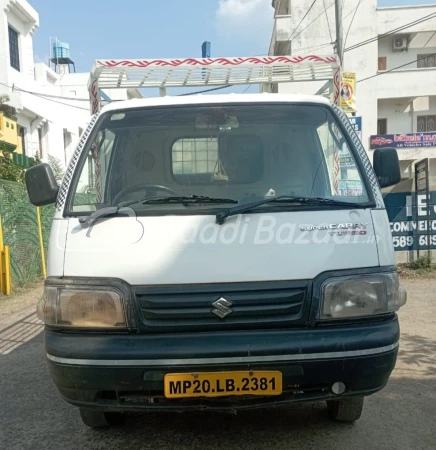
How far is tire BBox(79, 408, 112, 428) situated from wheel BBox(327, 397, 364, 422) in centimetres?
143

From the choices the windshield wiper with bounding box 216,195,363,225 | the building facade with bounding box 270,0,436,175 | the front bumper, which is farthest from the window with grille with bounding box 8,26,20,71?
the front bumper

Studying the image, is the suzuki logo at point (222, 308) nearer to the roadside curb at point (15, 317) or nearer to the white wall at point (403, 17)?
the roadside curb at point (15, 317)

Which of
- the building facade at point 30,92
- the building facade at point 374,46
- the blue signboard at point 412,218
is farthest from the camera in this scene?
the building facade at point 374,46

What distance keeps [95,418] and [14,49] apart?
62.6 feet

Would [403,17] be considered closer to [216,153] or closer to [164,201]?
[216,153]

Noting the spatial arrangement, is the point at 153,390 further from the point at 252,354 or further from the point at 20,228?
the point at 20,228

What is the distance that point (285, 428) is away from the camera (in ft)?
10.3

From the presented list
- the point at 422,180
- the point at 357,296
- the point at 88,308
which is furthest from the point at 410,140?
the point at 88,308

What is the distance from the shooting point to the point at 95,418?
10.1ft

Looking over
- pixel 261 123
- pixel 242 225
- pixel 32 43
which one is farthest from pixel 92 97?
pixel 32 43

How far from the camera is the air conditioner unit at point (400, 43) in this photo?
25.7 meters

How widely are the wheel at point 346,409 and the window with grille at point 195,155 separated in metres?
1.72

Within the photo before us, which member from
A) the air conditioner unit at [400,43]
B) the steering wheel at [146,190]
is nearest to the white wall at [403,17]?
the air conditioner unit at [400,43]

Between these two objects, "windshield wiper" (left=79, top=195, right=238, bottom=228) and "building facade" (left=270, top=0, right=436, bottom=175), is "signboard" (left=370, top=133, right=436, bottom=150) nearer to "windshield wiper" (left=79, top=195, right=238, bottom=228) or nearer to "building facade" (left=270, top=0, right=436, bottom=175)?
"building facade" (left=270, top=0, right=436, bottom=175)
